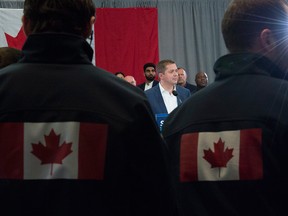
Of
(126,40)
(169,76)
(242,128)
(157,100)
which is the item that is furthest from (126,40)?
(242,128)

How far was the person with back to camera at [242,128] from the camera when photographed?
1.28m

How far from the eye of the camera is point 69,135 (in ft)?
3.87

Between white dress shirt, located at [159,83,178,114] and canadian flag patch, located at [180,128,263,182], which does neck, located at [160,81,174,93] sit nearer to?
white dress shirt, located at [159,83,178,114]

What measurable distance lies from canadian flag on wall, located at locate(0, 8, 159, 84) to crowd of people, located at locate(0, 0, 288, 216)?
7666 mm

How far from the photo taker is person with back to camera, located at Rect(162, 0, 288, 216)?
1283 mm

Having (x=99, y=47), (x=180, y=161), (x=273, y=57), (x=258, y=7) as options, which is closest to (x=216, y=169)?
(x=180, y=161)

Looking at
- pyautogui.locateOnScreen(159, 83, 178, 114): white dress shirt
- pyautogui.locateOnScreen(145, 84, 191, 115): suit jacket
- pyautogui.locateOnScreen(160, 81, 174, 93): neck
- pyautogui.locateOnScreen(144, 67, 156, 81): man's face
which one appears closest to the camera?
pyautogui.locateOnScreen(145, 84, 191, 115): suit jacket

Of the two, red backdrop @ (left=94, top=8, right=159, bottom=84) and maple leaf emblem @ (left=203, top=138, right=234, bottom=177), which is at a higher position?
red backdrop @ (left=94, top=8, right=159, bottom=84)

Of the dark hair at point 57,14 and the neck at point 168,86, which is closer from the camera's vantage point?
the dark hair at point 57,14

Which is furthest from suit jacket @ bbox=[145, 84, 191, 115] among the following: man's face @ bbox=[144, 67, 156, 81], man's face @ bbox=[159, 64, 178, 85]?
man's face @ bbox=[144, 67, 156, 81]

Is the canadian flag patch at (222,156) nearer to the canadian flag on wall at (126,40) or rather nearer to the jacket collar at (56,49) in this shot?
the jacket collar at (56,49)

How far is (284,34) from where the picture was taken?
1.42m

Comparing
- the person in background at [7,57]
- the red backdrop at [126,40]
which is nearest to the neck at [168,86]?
the person in background at [7,57]

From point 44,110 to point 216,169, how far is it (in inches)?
19.4
